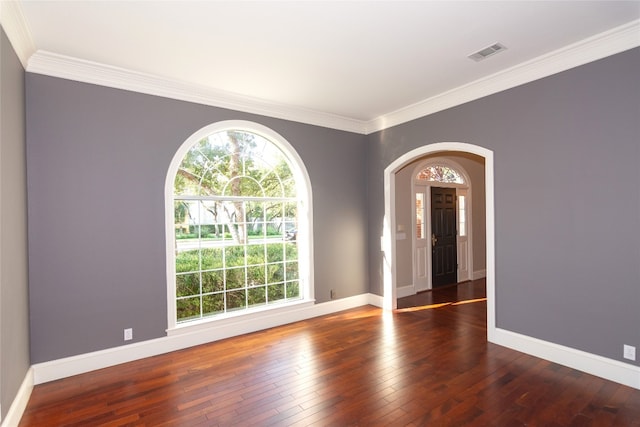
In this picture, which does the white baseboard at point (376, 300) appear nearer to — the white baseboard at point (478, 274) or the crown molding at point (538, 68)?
the crown molding at point (538, 68)

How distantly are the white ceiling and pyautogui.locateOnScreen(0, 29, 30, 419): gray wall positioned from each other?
1.63 ft

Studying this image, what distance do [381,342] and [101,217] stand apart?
10.7 feet

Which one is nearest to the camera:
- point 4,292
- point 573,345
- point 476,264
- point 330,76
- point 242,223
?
point 4,292

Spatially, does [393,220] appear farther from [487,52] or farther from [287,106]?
[487,52]

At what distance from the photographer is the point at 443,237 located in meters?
6.57

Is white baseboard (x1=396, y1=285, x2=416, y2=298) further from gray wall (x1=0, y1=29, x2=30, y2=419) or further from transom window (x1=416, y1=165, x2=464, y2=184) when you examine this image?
gray wall (x1=0, y1=29, x2=30, y2=419)

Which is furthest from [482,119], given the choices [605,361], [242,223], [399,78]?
[242,223]

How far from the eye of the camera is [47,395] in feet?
9.00

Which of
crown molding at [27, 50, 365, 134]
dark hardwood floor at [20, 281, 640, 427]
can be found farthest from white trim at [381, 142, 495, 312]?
crown molding at [27, 50, 365, 134]

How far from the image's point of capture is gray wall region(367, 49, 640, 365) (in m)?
2.75

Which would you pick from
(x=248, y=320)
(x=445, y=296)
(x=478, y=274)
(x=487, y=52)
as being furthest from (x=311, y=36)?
(x=478, y=274)

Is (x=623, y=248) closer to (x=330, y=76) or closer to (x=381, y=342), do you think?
(x=381, y=342)

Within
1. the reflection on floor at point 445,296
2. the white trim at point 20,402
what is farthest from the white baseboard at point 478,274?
the white trim at point 20,402

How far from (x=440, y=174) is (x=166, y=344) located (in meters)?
5.53
